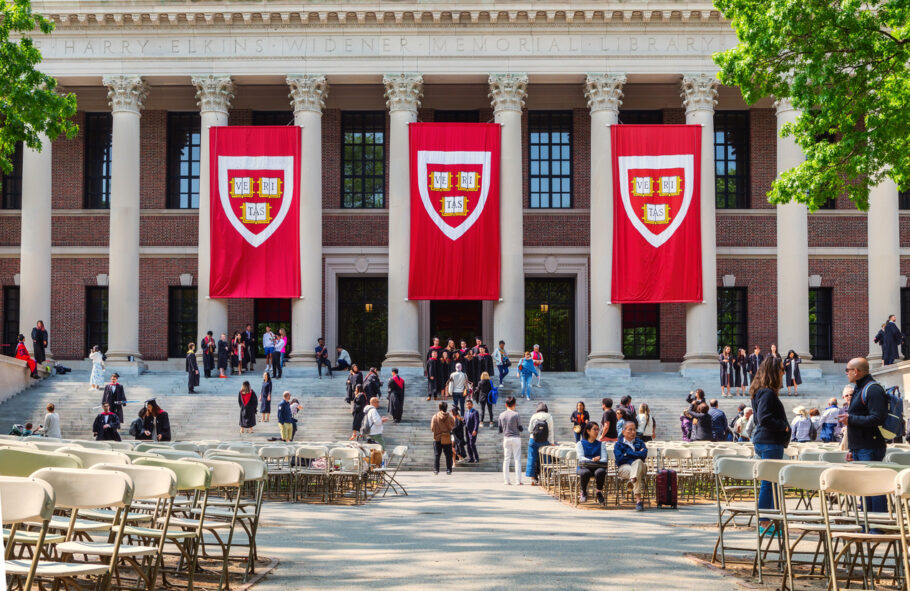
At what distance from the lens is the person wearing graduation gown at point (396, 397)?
94.3 feet

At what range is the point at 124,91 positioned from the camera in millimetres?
35906

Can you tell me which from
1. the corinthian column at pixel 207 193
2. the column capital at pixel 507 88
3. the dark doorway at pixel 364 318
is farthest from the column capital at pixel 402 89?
the dark doorway at pixel 364 318

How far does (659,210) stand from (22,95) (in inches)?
727

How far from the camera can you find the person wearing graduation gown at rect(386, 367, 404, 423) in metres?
28.8

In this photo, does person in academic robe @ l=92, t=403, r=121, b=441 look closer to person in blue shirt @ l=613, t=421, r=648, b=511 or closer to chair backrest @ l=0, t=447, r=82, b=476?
person in blue shirt @ l=613, t=421, r=648, b=511

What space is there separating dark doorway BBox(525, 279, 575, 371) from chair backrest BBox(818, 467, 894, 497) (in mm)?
31385

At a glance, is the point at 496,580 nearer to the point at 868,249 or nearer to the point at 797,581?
the point at 797,581

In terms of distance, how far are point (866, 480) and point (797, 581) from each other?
1.60m

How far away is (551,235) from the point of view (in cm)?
3959

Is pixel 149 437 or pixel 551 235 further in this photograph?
pixel 551 235

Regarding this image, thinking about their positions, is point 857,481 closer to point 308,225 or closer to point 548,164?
point 308,225

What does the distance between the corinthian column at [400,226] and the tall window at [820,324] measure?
47.0ft

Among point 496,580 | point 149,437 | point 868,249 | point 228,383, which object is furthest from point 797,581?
point 868,249

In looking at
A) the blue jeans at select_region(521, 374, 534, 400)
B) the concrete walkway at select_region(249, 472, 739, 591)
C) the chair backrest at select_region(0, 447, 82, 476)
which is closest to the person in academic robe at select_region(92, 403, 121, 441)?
the concrete walkway at select_region(249, 472, 739, 591)
